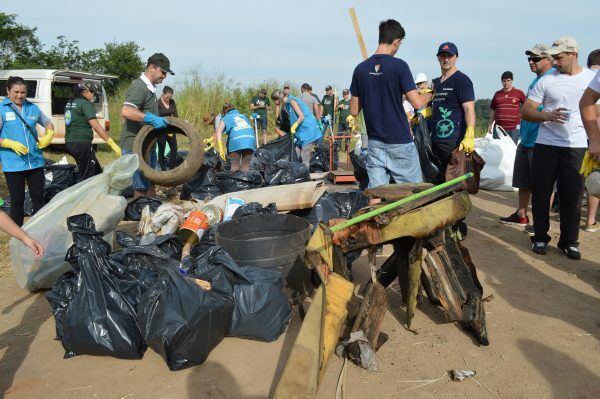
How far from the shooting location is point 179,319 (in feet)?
8.12

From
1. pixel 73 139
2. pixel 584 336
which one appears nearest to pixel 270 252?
pixel 584 336

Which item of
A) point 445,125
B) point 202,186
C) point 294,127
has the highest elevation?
point 445,125

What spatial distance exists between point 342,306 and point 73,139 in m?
5.34

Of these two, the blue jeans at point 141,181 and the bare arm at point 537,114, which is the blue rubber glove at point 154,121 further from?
the bare arm at point 537,114

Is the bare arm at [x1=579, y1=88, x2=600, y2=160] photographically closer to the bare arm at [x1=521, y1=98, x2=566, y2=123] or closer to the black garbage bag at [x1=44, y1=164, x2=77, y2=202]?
the bare arm at [x1=521, y1=98, x2=566, y2=123]

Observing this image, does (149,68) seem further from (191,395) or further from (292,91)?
(292,91)

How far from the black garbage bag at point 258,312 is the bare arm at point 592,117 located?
2.22 meters

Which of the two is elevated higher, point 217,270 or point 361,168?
point 361,168

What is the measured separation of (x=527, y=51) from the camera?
459cm

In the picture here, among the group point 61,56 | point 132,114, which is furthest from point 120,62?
point 132,114

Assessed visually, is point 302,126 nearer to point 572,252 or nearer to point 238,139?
point 238,139

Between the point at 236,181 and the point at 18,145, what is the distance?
2603mm

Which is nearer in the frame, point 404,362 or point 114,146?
point 404,362

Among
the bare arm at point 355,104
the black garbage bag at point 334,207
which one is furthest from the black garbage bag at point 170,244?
the bare arm at point 355,104
